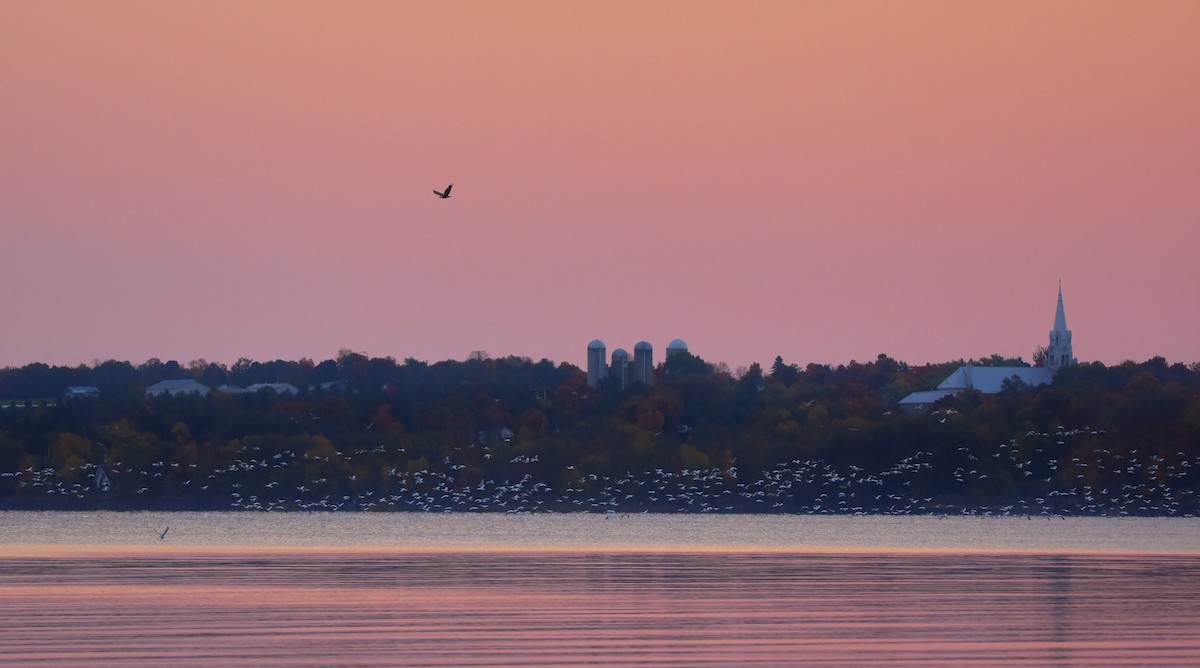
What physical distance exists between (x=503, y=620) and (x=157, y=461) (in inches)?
4437

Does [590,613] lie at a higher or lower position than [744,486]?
lower

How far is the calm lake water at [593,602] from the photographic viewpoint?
34094 mm

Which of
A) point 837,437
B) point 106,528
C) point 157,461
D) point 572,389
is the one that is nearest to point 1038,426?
point 837,437

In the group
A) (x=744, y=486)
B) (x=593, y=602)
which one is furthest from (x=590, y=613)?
(x=744, y=486)

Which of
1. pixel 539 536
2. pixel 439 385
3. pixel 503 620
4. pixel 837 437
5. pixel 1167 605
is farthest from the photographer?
pixel 439 385

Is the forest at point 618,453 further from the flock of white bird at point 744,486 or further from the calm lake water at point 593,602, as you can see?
the calm lake water at point 593,602

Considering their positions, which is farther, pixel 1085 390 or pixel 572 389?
pixel 572 389

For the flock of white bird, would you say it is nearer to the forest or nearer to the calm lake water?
the forest

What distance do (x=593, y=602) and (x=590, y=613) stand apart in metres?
2.60

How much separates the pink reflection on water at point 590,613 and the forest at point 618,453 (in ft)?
250

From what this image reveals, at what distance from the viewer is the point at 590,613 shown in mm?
40438

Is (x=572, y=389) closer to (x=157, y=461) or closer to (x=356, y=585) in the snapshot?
(x=157, y=461)

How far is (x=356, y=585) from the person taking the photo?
47.9 meters

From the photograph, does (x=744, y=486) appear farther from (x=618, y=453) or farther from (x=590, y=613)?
(x=590, y=613)
